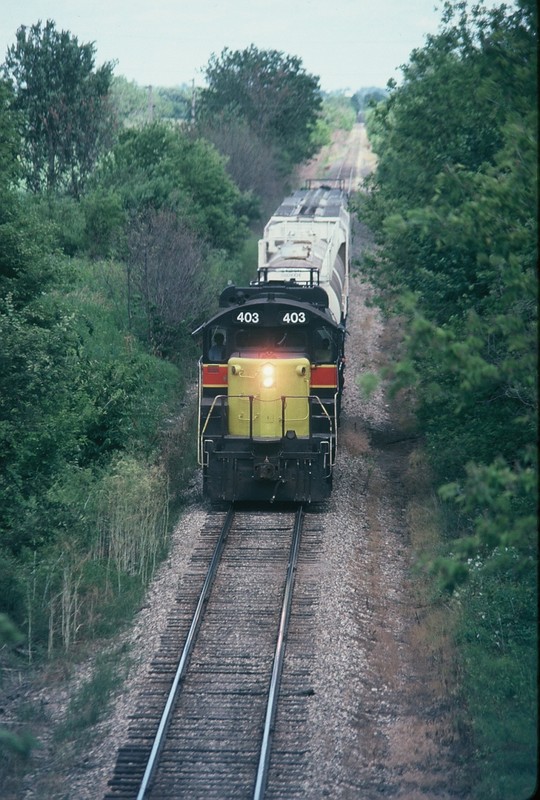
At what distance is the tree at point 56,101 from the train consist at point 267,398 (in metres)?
22.8

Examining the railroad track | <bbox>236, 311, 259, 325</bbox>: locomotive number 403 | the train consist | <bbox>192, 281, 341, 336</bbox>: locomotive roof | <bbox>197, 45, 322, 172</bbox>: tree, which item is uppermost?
<bbox>197, 45, 322, 172</bbox>: tree

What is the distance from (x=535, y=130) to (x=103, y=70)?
34882 millimetres

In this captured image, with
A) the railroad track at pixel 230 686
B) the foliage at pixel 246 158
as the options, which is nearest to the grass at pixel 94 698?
the railroad track at pixel 230 686

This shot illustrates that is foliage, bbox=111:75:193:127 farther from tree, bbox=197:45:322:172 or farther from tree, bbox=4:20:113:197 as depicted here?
tree, bbox=4:20:113:197

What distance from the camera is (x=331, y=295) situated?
2100 cm

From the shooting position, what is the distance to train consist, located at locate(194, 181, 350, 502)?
1766 centimetres

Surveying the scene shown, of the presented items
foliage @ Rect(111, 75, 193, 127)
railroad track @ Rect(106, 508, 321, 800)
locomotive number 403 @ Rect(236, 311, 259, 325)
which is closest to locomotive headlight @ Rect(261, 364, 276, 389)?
locomotive number 403 @ Rect(236, 311, 259, 325)

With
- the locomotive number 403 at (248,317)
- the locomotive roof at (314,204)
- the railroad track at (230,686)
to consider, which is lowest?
the railroad track at (230,686)

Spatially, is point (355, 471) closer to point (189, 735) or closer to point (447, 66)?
point (447, 66)

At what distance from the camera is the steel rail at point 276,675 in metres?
10.0

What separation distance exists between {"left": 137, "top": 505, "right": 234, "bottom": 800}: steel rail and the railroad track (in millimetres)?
16

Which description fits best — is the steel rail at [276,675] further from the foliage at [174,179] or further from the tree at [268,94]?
the tree at [268,94]

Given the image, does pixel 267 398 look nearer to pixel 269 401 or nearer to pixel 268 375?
pixel 269 401

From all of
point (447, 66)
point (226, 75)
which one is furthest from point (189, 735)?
point (226, 75)
